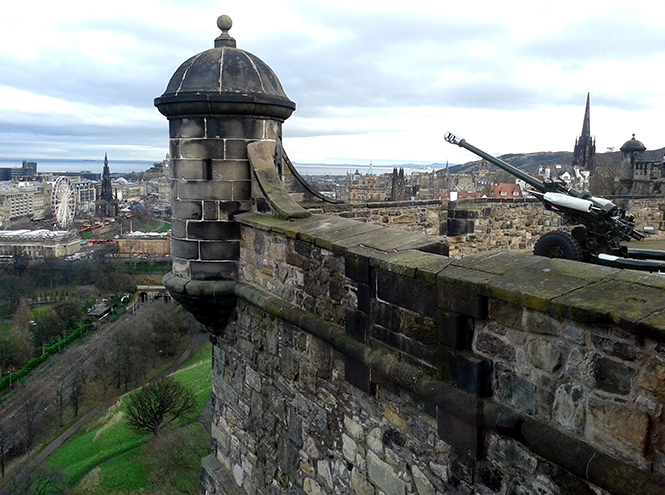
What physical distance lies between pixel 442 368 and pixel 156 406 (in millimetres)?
27472

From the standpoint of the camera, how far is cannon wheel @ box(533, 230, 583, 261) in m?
5.14

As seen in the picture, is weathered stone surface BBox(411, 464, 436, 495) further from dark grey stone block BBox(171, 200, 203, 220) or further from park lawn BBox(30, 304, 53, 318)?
park lawn BBox(30, 304, 53, 318)

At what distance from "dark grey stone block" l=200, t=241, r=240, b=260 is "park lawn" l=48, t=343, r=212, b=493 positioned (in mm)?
21995

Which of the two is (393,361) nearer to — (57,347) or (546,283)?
(546,283)

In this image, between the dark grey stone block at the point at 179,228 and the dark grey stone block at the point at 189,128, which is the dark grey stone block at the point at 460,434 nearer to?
the dark grey stone block at the point at 179,228

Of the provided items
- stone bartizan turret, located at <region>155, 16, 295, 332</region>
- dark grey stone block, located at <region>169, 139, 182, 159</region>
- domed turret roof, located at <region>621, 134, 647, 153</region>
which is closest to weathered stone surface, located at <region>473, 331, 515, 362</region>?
stone bartizan turret, located at <region>155, 16, 295, 332</region>

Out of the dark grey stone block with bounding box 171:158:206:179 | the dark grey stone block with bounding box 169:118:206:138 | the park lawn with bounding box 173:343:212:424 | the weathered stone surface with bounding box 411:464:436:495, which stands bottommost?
the park lawn with bounding box 173:343:212:424

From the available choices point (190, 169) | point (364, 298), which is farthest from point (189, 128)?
point (364, 298)

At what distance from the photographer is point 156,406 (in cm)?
2747

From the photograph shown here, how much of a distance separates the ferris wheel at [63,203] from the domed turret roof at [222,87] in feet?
322

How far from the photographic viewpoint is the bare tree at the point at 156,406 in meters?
27.4

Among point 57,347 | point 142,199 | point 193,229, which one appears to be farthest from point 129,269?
point 142,199

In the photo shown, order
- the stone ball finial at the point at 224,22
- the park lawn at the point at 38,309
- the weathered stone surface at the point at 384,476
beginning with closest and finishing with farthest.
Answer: the weathered stone surface at the point at 384,476 < the stone ball finial at the point at 224,22 < the park lawn at the point at 38,309

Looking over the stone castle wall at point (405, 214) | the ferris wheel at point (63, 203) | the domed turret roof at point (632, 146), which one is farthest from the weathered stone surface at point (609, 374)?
the ferris wheel at point (63, 203)
